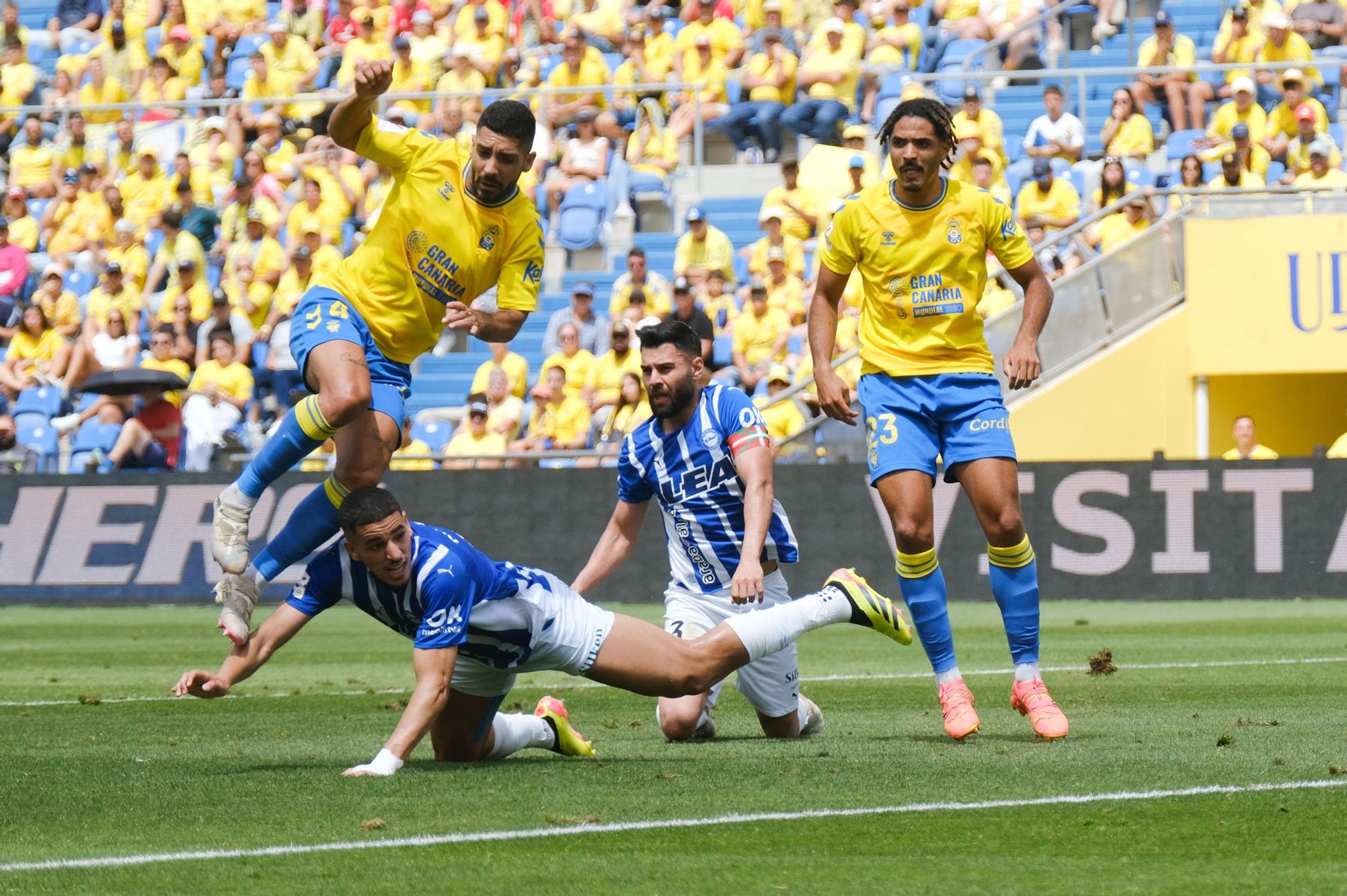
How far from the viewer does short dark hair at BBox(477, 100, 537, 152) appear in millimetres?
7820

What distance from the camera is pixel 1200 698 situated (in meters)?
9.07

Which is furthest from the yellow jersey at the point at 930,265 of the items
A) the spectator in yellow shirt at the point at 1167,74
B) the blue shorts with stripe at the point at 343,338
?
the spectator in yellow shirt at the point at 1167,74

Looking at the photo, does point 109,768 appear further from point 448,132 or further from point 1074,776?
point 448,132

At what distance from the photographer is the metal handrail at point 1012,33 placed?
2092 centimetres

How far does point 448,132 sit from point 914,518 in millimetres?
15711

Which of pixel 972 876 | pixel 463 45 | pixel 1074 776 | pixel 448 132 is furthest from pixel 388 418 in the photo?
pixel 463 45

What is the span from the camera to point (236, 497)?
25.7 ft

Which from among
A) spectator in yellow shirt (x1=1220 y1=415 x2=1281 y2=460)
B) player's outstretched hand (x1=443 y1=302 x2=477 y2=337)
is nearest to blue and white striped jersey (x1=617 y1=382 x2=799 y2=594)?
player's outstretched hand (x1=443 y1=302 x2=477 y2=337)

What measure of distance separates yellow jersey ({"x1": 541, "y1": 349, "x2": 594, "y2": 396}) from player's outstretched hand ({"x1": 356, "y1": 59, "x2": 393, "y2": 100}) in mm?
11562

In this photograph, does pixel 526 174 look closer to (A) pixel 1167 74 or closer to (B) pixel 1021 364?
(A) pixel 1167 74

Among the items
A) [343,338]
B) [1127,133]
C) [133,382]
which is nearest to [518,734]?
[343,338]

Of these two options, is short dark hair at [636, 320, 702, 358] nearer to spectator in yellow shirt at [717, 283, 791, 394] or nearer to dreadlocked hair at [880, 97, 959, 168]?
dreadlocked hair at [880, 97, 959, 168]

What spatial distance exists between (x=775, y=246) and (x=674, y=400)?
1246cm

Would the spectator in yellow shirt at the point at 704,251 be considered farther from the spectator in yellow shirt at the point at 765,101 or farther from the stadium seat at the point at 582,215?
the spectator in yellow shirt at the point at 765,101
